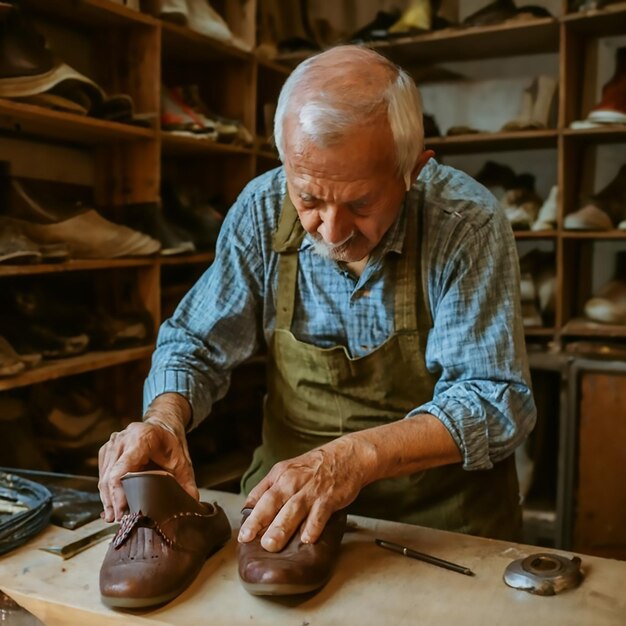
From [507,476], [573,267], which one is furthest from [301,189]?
[573,267]

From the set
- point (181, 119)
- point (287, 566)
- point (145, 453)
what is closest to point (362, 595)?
point (287, 566)

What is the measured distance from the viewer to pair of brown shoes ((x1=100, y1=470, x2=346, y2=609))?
892mm

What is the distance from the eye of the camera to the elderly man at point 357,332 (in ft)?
3.55

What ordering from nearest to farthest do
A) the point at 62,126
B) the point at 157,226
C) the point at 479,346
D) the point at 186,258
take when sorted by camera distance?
the point at 479,346, the point at 62,126, the point at 157,226, the point at 186,258

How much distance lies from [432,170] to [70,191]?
140 centimetres

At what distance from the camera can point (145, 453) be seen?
110 centimetres

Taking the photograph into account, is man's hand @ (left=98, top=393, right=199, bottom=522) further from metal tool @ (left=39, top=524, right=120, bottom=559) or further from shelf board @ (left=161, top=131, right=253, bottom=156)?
shelf board @ (left=161, top=131, right=253, bottom=156)

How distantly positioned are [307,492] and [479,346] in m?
0.40

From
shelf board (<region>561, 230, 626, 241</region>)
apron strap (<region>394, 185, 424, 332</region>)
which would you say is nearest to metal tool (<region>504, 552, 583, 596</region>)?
apron strap (<region>394, 185, 424, 332</region>)

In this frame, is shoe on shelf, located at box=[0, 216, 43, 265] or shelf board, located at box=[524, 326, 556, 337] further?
shelf board, located at box=[524, 326, 556, 337]

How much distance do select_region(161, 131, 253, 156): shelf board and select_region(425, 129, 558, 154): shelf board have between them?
2.32 feet

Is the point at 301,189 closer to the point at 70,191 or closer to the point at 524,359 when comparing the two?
the point at 524,359

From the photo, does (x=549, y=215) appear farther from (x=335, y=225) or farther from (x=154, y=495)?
(x=154, y=495)

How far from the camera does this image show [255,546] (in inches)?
37.5
